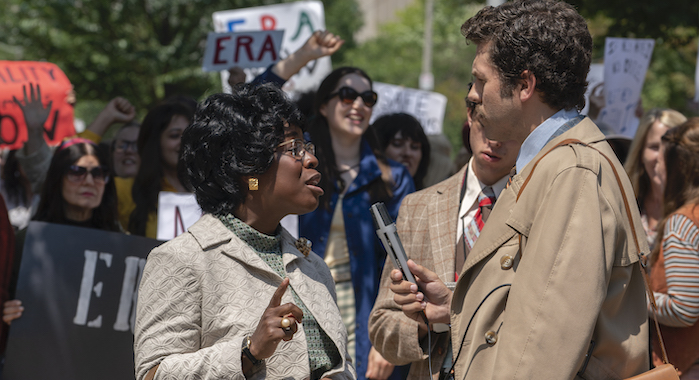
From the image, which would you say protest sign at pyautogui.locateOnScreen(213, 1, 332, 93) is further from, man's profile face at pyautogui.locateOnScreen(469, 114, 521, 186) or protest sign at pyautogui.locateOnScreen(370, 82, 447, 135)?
man's profile face at pyautogui.locateOnScreen(469, 114, 521, 186)

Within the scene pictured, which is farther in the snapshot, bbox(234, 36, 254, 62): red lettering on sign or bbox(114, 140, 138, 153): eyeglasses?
bbox(234, 36, 254, 62): red lettering on sign

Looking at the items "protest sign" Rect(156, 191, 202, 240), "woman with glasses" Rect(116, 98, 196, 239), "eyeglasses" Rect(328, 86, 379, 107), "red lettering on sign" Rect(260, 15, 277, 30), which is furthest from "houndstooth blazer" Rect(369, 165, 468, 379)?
"red lettering on sign" Rect(260, 15, 277, 30)

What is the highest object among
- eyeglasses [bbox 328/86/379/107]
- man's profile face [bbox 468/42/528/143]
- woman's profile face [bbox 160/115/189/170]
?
man's profile face [bbox 468/42/528/143]

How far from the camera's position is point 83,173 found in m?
3.87

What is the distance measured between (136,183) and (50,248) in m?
0.73

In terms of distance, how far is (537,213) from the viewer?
1.80 meters

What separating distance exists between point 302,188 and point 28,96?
3.45 meters

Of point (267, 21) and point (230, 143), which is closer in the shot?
point (230, 143)

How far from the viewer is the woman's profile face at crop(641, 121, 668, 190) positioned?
439 centimetres

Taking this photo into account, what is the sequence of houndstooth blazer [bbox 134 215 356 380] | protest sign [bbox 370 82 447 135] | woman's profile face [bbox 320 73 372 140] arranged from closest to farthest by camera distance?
houndstooth blazer [bbox 134 215 356 380], woman's profile face [bbox 320 73 372 140], protest sign [bbox 370 82 447 135]

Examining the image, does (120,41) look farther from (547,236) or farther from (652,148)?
(547,236)

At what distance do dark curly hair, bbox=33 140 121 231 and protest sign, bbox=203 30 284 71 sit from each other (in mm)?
1632

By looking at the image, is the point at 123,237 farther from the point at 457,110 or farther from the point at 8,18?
the point at 457,110

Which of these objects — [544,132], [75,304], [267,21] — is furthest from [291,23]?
[544,132]
